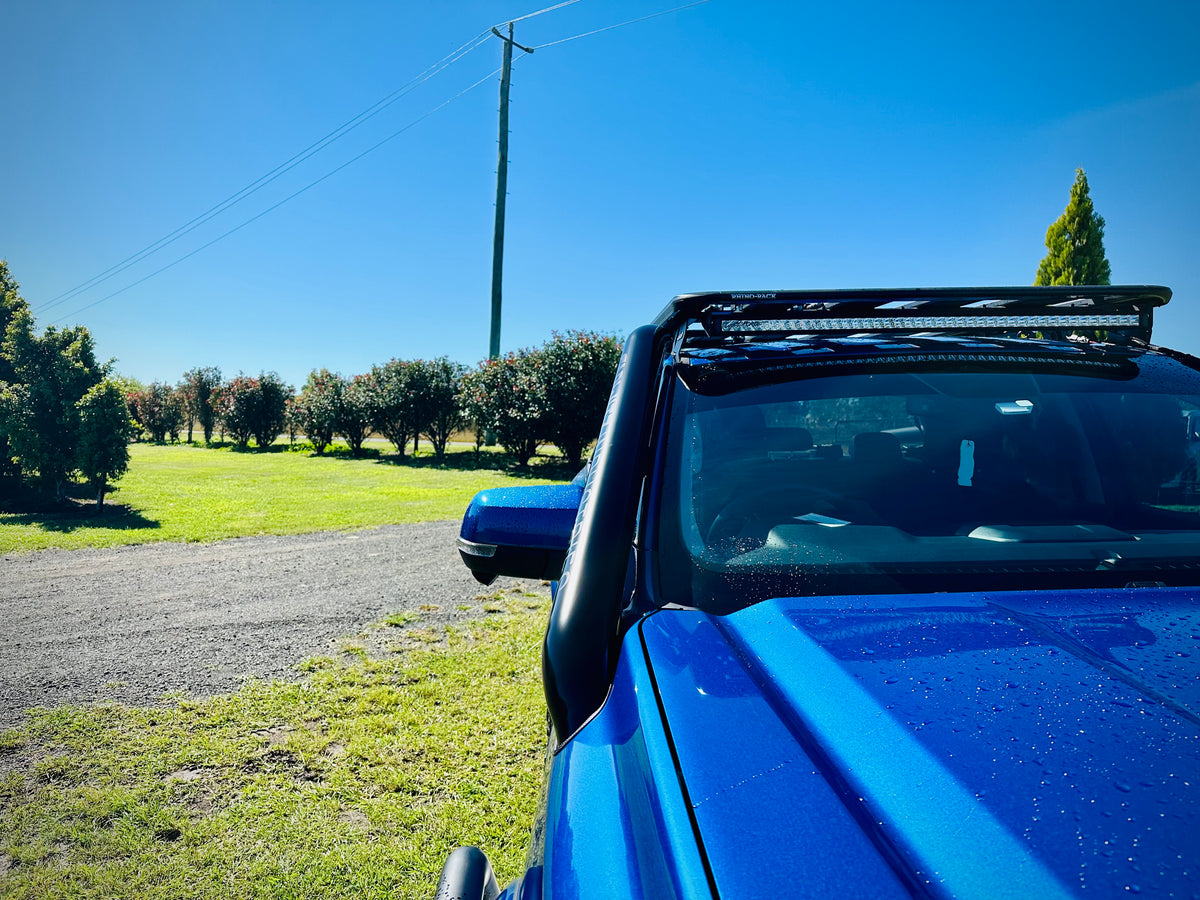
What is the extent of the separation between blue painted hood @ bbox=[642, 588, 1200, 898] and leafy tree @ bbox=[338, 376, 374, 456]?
962 inches

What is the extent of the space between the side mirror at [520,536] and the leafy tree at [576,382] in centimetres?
1550

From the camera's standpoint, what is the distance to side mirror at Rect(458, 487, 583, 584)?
155 cm

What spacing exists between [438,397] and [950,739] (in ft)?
76.3

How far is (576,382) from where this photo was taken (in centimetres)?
1736

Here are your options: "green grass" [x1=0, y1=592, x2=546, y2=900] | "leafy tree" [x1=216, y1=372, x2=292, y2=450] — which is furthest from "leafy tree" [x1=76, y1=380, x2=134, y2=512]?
"leafy tree" [x1=216, y1=372, x2=292, y2=450]

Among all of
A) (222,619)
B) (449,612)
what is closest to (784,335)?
(449,612)

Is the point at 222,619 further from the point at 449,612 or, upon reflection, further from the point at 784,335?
the point at 784,335

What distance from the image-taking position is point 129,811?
2867 mm

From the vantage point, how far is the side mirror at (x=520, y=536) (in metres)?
1.55

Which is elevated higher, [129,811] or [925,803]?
[925,803]

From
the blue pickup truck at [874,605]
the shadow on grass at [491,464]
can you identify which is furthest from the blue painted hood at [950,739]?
the shadow on grass at [491,464]

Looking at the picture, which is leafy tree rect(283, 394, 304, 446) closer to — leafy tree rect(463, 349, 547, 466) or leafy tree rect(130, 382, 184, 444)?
leafy tree rect(463, 349, 547, 466)

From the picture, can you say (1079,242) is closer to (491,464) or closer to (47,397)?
(491,464)

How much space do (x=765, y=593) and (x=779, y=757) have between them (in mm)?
458
